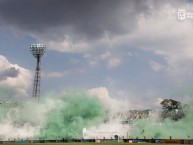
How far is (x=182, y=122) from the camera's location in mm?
194875

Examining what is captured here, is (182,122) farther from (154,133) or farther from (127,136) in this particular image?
(127,136)

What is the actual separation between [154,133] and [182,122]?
1562 cm

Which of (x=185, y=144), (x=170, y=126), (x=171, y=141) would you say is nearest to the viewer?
(x=185, y=144)

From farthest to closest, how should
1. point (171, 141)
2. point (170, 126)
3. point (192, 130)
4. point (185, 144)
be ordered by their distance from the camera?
point (170, 126)
point (192, 130)
point (171, 141)
point (185, 144)

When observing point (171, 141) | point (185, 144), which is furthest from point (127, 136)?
point (185, 144)

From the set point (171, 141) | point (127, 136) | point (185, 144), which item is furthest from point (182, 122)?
point (185, 144)

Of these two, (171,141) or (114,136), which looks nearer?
(171,141)

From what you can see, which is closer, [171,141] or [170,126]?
[171,141]

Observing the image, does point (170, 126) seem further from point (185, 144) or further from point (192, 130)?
point (185, 144)

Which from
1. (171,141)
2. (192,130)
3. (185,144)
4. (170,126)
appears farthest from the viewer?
(170,126)

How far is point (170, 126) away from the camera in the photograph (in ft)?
653

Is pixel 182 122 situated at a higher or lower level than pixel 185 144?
higher

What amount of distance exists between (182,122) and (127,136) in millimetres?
29520

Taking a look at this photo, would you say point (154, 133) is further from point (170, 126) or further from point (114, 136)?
point (114, 136)
